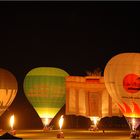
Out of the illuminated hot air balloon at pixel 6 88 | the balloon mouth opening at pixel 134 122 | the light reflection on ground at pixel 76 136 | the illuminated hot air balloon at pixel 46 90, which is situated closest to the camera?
the light reflection on ground at pixel 76 136

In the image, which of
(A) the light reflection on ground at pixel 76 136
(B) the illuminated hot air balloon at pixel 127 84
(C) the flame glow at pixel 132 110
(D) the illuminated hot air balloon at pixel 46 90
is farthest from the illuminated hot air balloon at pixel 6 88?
(C) the flame glow at pixel 132 110

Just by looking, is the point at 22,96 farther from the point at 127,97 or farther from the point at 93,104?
the point at 127,97

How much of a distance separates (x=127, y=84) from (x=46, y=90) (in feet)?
19.6

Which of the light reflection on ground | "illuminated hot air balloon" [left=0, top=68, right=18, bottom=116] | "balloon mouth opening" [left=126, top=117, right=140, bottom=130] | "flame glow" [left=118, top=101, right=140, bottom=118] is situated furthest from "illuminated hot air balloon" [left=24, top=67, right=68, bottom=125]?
"balloon mouth opening" [left=126, top=117, right=140, bottom=130]

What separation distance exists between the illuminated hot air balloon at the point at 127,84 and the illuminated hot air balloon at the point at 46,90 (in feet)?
15.6

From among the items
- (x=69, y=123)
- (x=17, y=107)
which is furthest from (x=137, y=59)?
(x=17, y=107)

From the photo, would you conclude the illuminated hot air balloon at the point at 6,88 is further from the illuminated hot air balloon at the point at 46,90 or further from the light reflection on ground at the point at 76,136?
the light reflection on ground at the point at 76,136

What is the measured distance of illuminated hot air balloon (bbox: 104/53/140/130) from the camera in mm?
24763

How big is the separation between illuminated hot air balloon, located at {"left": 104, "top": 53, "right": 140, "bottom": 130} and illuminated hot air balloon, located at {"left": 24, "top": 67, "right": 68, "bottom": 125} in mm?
4767

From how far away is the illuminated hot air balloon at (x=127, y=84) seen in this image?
24763 mm

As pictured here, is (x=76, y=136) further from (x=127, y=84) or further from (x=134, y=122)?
(x=127, y=84)

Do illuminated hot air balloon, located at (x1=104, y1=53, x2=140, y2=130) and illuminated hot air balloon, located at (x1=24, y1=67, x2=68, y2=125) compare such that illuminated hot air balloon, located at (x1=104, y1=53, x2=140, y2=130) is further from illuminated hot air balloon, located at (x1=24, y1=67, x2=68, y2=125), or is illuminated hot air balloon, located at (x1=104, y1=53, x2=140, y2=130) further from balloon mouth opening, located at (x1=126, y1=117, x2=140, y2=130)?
illuminated hot air balloon, located at (x1=24, y1=67, x2=68, y2=125)

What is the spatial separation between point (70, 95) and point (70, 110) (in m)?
0.90

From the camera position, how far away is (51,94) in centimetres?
2973
